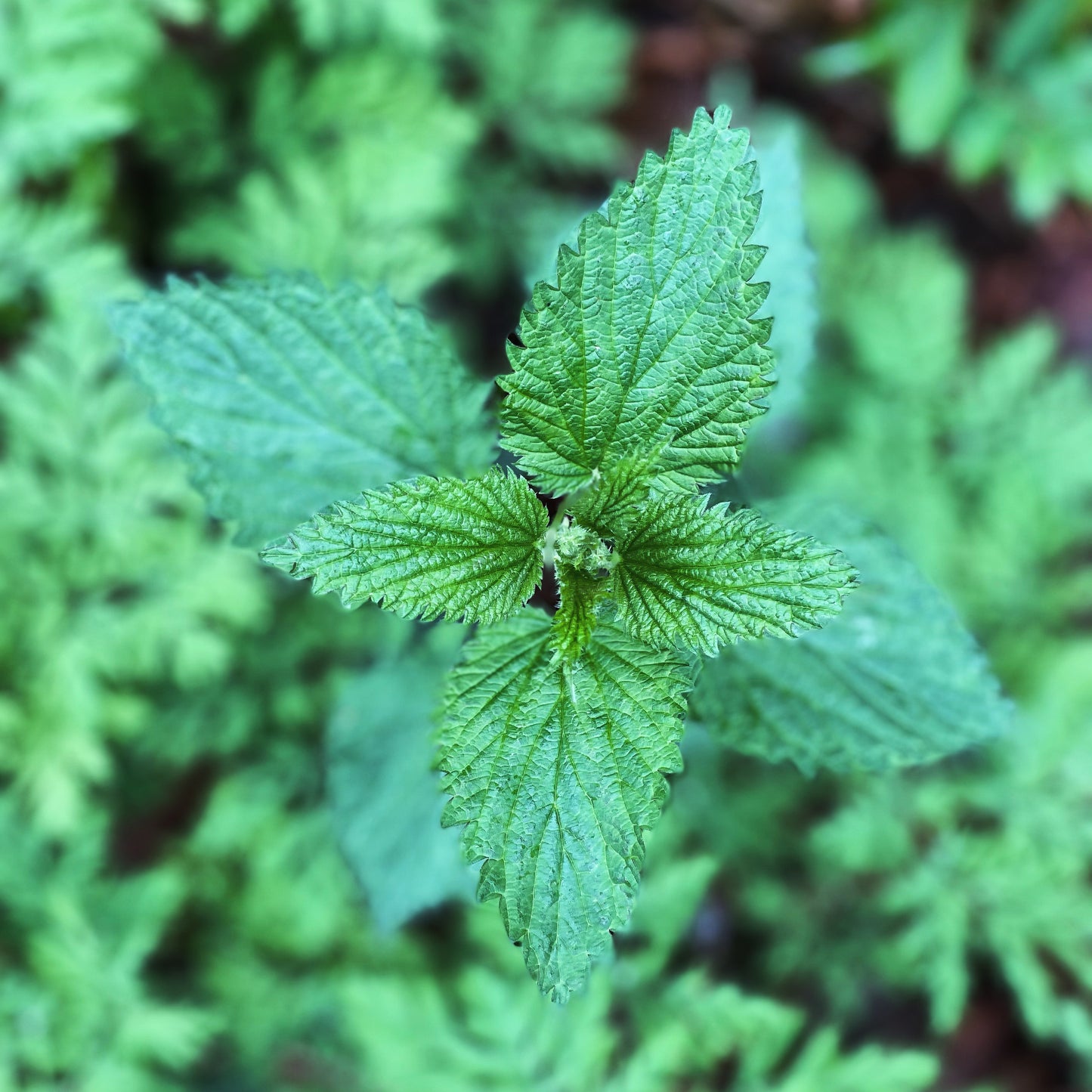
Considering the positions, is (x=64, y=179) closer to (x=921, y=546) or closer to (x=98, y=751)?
(x=98, y=751)

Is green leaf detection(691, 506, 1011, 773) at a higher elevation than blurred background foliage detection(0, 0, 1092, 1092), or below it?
below

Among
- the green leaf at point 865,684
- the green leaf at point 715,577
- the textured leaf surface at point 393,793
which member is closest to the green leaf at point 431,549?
the green leaf at point 715,577

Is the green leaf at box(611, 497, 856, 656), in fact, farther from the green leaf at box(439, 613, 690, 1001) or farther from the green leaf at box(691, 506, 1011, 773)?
the green leaf at box(691, 506, 1011, 773)

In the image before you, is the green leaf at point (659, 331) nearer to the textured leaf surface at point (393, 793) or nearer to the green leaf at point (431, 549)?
the green leaf at point (431, 549)

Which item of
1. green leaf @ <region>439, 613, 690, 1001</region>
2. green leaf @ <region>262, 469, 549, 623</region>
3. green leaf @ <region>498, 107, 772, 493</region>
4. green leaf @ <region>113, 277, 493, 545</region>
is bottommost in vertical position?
Answer: green leaf @ <region>439, 613, 690, 1001</region>

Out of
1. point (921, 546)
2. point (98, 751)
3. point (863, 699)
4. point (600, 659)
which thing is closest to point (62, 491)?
point (98, 751)

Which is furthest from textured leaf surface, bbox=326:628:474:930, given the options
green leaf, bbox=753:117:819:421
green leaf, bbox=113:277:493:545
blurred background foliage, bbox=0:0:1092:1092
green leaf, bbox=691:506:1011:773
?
green leaf, bbox=753:117:819:421

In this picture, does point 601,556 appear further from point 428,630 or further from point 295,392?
point 428,630
